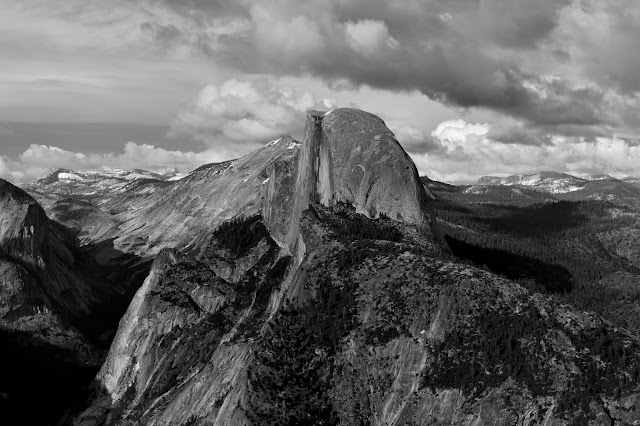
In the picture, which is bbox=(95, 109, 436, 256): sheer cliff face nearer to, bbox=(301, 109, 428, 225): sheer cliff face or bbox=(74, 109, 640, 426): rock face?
bbox=(301, 109, 428, 225): sheer cliff face

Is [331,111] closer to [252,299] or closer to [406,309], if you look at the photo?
[252,299]

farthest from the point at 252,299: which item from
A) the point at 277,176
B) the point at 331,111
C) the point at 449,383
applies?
the point at 449,383

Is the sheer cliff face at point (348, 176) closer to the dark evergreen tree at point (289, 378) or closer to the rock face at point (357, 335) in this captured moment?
the rock face at point (357, 335)

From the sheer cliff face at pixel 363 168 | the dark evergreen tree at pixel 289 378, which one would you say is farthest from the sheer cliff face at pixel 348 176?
the dark evergreen tree at pixel 289 378

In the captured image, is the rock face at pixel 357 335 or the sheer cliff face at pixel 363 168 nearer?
the rock face at pixel 357 335

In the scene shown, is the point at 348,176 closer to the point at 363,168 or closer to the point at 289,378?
the point at 363,168

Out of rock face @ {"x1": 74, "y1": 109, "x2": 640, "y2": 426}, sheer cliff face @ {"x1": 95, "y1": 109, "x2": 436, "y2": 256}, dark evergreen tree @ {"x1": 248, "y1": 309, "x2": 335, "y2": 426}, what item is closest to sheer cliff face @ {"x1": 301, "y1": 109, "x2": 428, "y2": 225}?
sheer cliff face @ {"x1": 95, "y1": 109, "x2": 436, "y2": 256}

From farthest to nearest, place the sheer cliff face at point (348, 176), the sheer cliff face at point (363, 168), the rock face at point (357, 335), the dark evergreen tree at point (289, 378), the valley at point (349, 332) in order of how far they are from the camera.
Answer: the sheer cliff face at point (348, 176) → the sheer cliff face at point (363, 168) → the dark evergreen tree at point (289, 378) → the valley at point (349, 332) → the rock face at point (357, 335)

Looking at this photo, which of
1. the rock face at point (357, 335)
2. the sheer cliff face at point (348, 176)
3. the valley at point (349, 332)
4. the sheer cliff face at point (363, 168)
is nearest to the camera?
the rock face at point (357, 335)

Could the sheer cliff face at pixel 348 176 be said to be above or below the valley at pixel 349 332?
above
